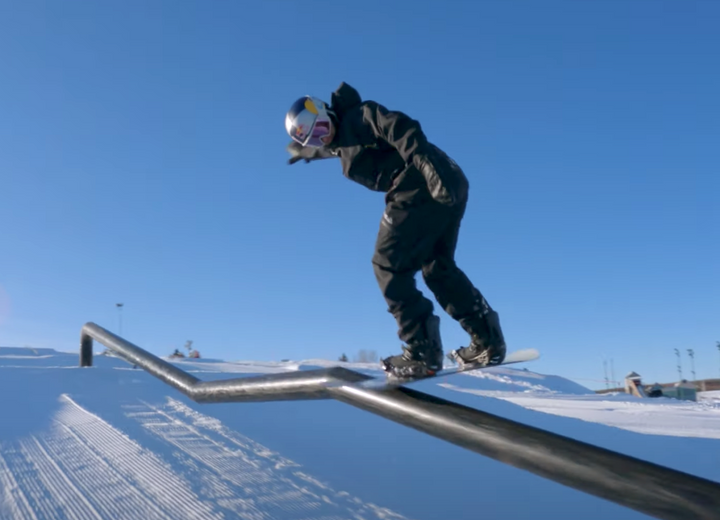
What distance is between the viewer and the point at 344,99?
315 cm

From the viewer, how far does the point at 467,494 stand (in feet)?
10.8

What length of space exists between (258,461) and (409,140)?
227cm

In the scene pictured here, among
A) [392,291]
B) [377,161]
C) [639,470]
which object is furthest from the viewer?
[377,161]

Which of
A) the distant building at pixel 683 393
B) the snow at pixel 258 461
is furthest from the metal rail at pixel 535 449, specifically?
the distant building at pixel 683 393

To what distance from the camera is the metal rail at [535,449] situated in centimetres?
152

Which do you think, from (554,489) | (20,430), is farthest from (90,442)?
(554,489)

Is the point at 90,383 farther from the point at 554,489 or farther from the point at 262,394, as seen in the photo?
the point at 554,489

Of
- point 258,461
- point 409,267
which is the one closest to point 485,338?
point 409,267

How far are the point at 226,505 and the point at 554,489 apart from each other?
198 cm

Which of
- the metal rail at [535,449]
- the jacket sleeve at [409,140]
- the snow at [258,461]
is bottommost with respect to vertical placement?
the snow at [258,461]

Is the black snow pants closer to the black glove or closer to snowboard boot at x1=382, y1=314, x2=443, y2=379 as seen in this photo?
snowboard boot at x1=382, y1=314, x2=443, y2=379

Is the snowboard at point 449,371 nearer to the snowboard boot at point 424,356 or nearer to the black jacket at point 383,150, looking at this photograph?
the snowboard boot at point 424,356

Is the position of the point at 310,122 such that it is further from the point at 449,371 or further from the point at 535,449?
the point at 535,449

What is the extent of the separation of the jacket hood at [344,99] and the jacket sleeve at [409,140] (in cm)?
16
